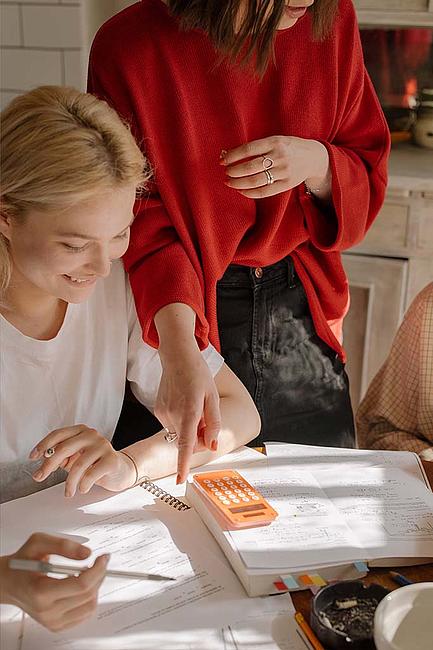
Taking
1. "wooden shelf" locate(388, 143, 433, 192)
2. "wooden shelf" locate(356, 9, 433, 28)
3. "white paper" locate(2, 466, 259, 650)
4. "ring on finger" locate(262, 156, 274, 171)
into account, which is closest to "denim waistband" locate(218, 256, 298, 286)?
"ring on finger" locate(262, 156, 274, 171)

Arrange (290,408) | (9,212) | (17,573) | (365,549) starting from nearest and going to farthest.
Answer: (17,573) < (365,549) < (9,212) < (290,408)

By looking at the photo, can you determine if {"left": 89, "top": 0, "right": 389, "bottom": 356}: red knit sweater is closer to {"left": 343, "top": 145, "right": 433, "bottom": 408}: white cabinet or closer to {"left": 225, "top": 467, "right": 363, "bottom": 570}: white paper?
{"left": 225, "top": 467, "right": 363, "bottom": 570}: white paper

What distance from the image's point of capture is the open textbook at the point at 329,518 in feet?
3.54

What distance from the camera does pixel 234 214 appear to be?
4.88ft

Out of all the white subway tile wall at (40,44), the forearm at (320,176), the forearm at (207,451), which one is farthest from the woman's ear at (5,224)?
the white subway tile wall at (40,44)

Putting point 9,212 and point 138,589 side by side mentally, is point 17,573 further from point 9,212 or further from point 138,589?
point 9,212

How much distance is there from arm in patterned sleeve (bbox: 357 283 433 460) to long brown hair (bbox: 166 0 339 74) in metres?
0.62

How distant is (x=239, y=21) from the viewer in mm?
1328

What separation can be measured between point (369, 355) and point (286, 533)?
1.50m

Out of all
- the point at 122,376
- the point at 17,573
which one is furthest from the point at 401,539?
the point at 122,376

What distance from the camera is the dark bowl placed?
931 millimetres

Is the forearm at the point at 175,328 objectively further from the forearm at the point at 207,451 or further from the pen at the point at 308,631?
the pen at the point at 308,631

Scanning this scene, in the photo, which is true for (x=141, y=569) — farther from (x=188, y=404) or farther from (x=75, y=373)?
(x=75, y=373)

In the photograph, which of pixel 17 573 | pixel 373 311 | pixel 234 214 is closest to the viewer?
pixel 17 573
